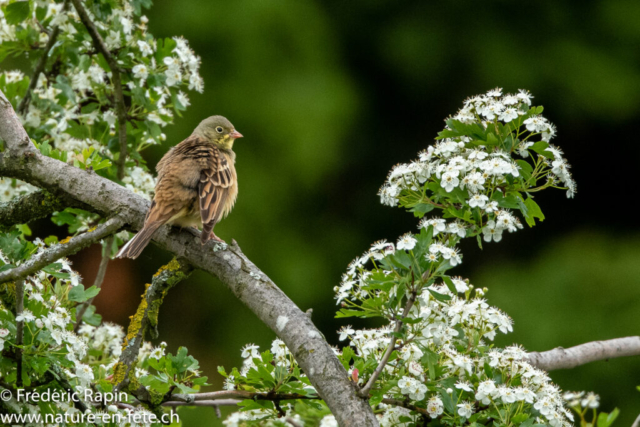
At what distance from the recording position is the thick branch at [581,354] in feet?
10.1

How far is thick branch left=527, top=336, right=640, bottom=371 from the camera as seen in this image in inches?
121

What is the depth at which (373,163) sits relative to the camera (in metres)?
7.98

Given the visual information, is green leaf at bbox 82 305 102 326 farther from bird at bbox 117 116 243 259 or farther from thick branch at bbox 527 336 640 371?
thick branch at bbox 527 336 640 371

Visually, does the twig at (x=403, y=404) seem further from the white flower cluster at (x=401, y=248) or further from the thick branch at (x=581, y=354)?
the thick branch at (x=581, y=354)

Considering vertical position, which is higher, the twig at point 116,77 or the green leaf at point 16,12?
the green leaf at point 16,12

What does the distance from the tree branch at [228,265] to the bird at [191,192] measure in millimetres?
64

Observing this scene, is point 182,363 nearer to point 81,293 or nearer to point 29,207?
point 81,293

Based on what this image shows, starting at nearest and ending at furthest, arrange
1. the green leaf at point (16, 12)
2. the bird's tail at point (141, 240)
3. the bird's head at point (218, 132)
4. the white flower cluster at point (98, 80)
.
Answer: the bird's tail at point (141, 240), the green leaf at point (16, 12), the white flower cluster at point (98, 80), the bird's head at point (218, 132)

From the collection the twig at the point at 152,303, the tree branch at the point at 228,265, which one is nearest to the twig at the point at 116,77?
the tree branch at the point at 228,265

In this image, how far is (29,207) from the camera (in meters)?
3.03

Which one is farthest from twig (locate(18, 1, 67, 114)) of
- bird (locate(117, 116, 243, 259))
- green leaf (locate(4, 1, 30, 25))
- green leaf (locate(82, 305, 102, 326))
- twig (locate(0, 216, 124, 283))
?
twig (locate(0, 216, 124, 283))

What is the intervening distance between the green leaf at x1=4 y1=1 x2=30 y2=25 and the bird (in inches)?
38.0

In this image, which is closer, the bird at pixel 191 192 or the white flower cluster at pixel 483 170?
the white flower cluster at pixel 483 170

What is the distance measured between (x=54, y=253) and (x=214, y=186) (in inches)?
48.4
